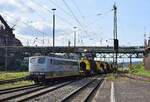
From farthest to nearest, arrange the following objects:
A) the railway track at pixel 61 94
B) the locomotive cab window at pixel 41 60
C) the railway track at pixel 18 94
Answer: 1. the locomotive cab window at pixel 41 60
2. the railway track at pixel 61 94
3. the railway track at pixel 18 94

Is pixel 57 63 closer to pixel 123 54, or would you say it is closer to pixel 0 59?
pixel 0 59

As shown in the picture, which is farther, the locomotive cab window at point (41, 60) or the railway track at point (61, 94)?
the locomotive cab window at point (41, 60)

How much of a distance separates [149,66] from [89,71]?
14464mm

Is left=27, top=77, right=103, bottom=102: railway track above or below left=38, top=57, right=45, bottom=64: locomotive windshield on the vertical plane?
below

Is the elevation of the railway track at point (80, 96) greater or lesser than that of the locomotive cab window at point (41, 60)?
lesser

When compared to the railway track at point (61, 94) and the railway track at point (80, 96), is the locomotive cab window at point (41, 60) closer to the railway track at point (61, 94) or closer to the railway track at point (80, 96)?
the railway track at point (61, 94)

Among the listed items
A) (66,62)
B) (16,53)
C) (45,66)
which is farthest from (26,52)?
(45,66)

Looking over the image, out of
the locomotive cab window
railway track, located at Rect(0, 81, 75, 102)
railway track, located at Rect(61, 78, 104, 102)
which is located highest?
the locomotive cab window

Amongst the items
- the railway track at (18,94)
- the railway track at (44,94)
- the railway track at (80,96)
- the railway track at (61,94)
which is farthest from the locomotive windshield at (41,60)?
the railway track at (18,94)

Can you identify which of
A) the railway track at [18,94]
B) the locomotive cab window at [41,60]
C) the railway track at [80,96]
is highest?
the locomotive cab window at [41,60]

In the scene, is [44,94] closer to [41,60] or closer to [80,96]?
[80,96]

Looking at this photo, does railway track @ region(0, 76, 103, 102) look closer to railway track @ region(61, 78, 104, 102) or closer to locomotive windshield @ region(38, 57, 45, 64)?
railway track @ region(61, 78, 104, 102)

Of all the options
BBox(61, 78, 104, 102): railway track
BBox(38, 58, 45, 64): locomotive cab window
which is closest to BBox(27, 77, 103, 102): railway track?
BBox(61, 78, 104, 102): railway track

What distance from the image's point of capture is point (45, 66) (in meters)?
37.7
